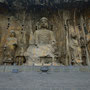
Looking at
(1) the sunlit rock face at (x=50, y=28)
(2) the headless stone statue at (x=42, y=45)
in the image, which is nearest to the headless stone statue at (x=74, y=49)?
(1) the sunlit rock face at (x=50, y=28)

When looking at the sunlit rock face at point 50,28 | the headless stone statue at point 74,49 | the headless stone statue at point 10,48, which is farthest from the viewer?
the sunlit rock face at point 50,28

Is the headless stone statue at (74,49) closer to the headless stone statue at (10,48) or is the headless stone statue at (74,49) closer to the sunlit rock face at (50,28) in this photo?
the sunlit rock face at (50,28)

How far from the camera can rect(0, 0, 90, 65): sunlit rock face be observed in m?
8.51

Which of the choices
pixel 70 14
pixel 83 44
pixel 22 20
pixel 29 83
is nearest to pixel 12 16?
pixel 22 20

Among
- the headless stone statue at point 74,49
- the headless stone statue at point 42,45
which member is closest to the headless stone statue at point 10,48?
the headless stone statue at point 42,45

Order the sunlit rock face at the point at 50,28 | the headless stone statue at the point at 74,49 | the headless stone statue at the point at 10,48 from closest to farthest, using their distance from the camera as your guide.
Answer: the headless stone statue at the point at 74,49, the headless stone statue at the point at 10,48, the sunlit rock face at the point at 50,28

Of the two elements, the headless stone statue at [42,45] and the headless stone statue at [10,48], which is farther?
the headless stone statue at [10,48]

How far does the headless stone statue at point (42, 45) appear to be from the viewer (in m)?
7.86

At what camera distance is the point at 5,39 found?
9500mm

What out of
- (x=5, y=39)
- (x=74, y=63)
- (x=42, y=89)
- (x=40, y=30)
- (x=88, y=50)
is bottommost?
(x=42, y=89)

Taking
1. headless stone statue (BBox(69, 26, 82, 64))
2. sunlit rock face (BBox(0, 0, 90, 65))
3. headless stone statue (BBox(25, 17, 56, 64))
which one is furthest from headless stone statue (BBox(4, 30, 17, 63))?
headless stone statue (BBox(69, 26, 82, 64))

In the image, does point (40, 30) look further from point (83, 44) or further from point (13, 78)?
point (13, 78)

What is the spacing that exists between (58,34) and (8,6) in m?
4.54

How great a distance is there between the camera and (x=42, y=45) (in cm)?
848
